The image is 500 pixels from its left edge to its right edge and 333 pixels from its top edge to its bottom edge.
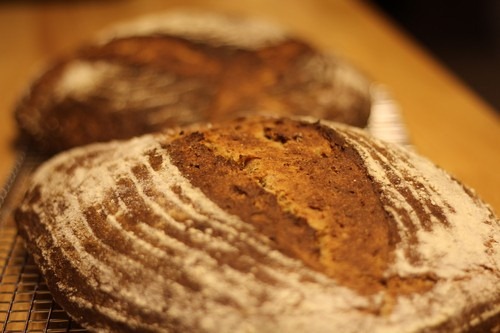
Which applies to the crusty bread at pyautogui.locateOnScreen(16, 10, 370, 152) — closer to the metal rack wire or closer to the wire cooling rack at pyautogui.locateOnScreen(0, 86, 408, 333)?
the wire cooling rack at pyautogui.locateOnScreen(0, 86, 408, 333)

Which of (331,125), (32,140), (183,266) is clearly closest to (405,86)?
(331,125)

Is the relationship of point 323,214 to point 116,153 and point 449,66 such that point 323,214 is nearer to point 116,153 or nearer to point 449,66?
point 116,153

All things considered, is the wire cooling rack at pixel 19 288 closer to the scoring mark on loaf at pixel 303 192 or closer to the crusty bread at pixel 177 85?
the crusty bread at pixel 177 85

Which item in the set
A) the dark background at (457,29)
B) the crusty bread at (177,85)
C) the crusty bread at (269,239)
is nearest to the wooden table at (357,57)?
the crusty bread at (177,85)

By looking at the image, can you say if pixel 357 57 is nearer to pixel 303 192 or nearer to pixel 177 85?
pixel 177 85

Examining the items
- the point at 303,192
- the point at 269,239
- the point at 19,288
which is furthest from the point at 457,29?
the point at 19,288

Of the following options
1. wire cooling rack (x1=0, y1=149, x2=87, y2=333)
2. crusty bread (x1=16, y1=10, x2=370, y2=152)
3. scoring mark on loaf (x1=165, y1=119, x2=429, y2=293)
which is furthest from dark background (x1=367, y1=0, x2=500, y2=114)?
wire cooling rack (x1=0, y1=149, x2=87, y2=333)
